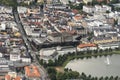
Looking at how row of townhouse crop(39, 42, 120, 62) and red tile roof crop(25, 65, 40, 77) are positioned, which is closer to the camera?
red tile roof crop(25, 65, 40, 77)

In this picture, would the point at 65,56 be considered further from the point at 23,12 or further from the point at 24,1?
the point at 24,1

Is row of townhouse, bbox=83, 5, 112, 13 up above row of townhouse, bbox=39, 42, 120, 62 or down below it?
above

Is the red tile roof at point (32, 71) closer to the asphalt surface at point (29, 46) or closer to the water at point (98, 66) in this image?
the asphalt surface at point (29, 46)

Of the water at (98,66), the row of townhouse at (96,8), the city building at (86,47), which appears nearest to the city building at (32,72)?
the water at (98,66)

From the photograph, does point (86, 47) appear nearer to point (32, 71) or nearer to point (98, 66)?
point (98, 66)

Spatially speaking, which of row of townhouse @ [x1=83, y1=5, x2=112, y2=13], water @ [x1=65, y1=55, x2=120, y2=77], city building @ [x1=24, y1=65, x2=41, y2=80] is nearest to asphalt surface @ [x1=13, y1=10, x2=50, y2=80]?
city building @ [x1=24, y1=65, x2=41, y2=80]

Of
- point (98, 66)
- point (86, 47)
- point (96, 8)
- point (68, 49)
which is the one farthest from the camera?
point (96, 8)

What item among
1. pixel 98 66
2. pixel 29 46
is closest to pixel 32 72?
pixel 98 66

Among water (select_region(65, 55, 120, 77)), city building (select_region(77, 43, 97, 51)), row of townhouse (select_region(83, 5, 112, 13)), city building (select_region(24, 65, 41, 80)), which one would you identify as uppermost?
row of townhouse (select_region(83, 5, 112, 13))

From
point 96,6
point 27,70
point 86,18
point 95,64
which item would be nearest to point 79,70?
point 95,64

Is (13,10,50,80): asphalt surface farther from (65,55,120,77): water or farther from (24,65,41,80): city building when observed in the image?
(65,55,120,77): water
